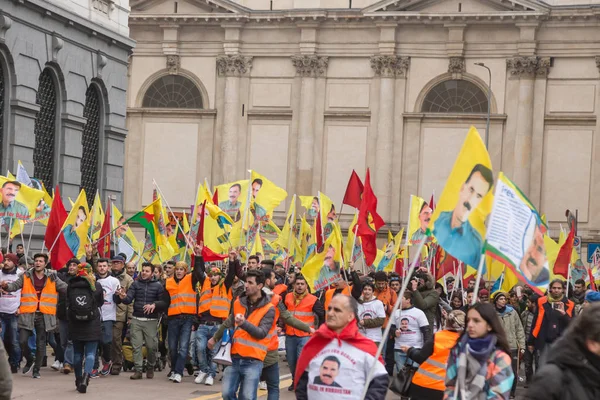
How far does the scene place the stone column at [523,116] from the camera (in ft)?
167

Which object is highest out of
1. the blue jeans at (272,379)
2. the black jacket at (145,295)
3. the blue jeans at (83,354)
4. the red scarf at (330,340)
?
the red scarf at (330,340)

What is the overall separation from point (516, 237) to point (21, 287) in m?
10.3

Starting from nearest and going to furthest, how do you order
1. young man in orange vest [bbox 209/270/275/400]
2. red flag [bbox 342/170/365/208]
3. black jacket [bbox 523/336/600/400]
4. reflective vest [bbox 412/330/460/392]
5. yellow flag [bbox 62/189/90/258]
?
black jacket [bbox 523/336/600/400]
reflective vest [bbox 412/330/460/392]
young man in orange vest [bbox 209/270/275/400]
yellow flag [bbox 62/189/90/258]
red flag [bbox 342/170/365/208]

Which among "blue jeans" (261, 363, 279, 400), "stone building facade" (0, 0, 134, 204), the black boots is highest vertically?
"stone building facade" (0, 0, 134, 204)

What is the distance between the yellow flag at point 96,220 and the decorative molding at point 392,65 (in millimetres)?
27561

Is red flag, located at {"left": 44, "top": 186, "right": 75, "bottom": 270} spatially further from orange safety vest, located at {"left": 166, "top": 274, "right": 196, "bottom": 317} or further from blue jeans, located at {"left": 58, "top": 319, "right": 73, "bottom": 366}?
orange safety vest, located at {"left": 166, "top": 274, "right": 196, "bottom": 317}

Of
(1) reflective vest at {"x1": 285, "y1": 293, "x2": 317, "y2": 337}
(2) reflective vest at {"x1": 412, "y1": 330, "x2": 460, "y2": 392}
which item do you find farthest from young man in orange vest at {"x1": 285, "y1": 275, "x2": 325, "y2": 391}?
(2) reflective vest at {"x1": 412, "y1": 330, "x2": 460, "y2": 392}

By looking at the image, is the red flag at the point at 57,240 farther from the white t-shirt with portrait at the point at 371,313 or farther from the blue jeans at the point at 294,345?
the white t-shirt with portrait at the point at 371,313

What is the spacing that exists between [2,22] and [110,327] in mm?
8309

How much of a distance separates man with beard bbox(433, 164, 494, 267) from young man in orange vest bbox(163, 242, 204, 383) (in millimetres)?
9201

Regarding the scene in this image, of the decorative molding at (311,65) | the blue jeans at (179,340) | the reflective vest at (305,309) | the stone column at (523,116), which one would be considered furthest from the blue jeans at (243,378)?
the decorative molding at (311,65)

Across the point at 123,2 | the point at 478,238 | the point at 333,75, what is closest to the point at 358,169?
the point at 333,75

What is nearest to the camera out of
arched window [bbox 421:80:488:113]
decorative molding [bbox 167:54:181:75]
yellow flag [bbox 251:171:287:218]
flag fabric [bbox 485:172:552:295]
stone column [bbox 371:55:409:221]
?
flag fabric [bbox 485:172:552:295]

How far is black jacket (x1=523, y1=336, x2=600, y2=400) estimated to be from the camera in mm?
5883
